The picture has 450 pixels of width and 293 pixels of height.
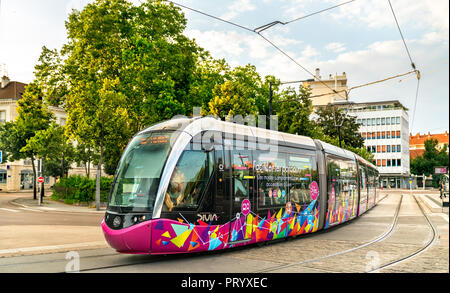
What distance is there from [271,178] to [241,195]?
1.47 m

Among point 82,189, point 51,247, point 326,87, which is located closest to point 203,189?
point 51,247

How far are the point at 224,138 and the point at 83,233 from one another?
7282 millimetres

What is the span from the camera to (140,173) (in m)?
8.77

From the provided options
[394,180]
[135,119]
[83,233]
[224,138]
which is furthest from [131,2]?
[394,180]

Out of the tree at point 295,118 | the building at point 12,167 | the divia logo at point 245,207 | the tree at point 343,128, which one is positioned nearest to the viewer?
the divia logo at point 245,207

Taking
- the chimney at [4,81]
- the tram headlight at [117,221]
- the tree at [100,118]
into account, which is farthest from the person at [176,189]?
the chimney at [4,81]

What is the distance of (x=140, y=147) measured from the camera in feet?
30.3

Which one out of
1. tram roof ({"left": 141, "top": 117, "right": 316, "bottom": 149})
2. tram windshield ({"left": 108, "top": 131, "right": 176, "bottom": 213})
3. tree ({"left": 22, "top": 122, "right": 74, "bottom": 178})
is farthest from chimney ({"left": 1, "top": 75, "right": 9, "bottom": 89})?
tram windshield ({"left": 108, "top": 131, "right": 176, "bottom": 213})

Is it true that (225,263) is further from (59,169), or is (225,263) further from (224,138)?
(59,169)

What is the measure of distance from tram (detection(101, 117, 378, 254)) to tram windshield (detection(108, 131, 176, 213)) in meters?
0.02

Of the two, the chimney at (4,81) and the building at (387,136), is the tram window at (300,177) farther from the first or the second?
the building at (387,136)

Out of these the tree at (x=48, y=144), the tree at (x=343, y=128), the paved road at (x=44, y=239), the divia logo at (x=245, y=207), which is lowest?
the paved road at (x=44, y=239)

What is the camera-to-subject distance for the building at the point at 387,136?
285 ft

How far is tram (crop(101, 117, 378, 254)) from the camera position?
27.6 feet
